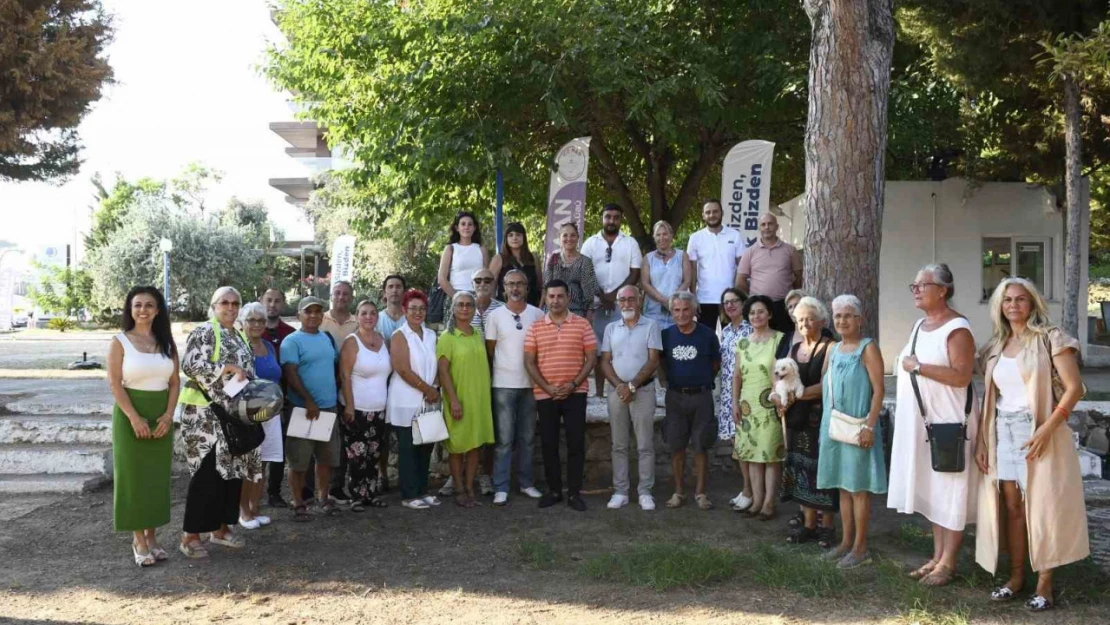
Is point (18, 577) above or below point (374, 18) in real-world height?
below

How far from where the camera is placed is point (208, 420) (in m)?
6.13

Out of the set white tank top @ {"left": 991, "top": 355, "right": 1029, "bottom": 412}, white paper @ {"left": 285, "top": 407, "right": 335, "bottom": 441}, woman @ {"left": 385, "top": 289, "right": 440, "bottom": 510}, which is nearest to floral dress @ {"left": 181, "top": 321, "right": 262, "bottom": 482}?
white paper @ {"left": 285, "top": 407, "right": 335, "bottom": 441}

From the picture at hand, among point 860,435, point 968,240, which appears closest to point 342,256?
point 968,240

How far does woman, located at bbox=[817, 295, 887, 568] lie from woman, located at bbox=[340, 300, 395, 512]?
10.9ft

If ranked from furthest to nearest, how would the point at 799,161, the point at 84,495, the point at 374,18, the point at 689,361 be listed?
the point at 799,161, the point at 374,18, the point at 84,495, the point at 689,361

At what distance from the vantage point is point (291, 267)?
44.0m

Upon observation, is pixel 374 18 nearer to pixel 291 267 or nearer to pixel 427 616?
pixel 427 616

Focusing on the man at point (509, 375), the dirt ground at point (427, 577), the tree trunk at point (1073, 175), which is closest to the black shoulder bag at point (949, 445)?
the dirt ground at point (427, 577)

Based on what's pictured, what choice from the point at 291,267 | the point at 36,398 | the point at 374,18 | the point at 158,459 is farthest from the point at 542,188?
the point at 291,267

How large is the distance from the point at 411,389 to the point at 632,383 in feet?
5.56

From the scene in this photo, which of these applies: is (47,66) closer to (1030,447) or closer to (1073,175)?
(1030,447)

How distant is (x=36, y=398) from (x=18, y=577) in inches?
182

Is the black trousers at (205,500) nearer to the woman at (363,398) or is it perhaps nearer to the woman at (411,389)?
the woman at (363,398)

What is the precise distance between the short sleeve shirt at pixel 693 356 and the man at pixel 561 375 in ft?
2.05
